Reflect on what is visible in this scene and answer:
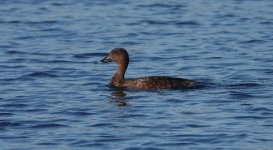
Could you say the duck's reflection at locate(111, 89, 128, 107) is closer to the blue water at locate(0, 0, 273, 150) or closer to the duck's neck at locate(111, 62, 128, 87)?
the blue water at locate(0, 0, 273, 150)

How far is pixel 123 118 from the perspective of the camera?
15.5m

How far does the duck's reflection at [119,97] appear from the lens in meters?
16.9

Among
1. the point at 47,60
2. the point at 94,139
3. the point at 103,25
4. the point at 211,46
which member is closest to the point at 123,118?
the point at 94,139

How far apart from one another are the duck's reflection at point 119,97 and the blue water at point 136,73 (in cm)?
4

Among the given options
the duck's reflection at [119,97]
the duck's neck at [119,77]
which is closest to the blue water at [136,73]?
the duck's reflection at [119,97]

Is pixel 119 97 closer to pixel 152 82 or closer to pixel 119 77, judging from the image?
pixel 152 82

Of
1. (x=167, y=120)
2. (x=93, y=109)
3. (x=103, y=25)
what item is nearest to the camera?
(x=167, y=120)

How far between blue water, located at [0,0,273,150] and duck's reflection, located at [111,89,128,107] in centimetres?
4

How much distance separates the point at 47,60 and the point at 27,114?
6118 mm

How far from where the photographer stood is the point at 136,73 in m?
20.6

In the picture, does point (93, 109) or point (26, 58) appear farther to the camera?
point (26, 58)

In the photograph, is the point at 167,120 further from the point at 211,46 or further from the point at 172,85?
the point at 211,46

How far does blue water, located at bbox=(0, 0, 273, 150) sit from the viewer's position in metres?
14.1

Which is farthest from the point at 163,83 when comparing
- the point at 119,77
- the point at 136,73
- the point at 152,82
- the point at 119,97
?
the point at 136,73
